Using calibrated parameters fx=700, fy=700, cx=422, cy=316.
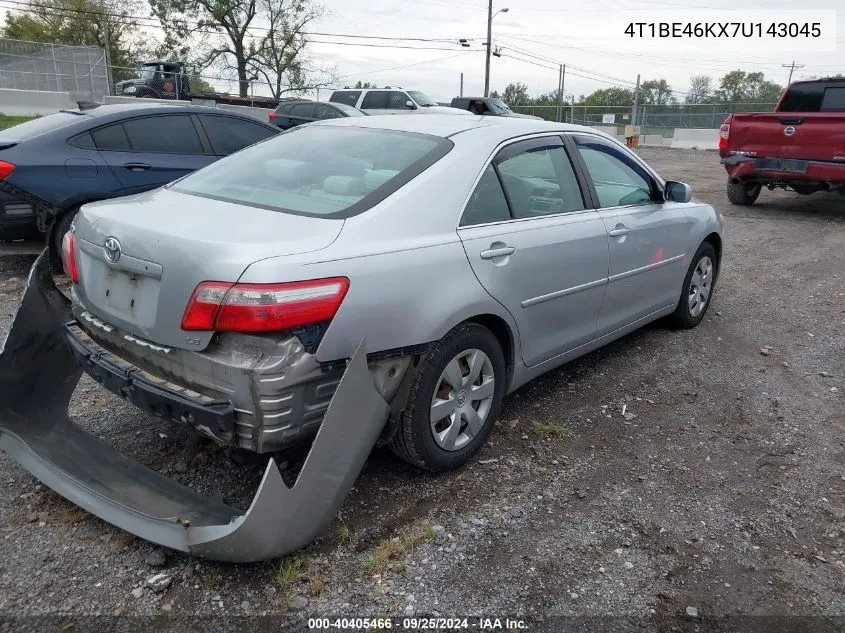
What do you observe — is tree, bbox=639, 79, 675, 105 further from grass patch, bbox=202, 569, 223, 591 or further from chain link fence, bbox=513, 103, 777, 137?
grass patch, bbox=202, 569, 223, 591

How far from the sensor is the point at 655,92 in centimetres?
5381

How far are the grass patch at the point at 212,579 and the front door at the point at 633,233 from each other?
2555 millimetres

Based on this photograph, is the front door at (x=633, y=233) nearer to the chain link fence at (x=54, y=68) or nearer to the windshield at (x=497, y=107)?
the windshield at (x=497, y=107)

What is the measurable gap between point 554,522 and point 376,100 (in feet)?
65.2

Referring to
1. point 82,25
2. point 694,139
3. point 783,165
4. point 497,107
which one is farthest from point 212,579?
point 82,25

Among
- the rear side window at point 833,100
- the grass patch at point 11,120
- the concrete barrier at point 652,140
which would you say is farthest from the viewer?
the concrete barrier at point 652,140

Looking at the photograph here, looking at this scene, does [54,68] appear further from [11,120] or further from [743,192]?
[743,192]

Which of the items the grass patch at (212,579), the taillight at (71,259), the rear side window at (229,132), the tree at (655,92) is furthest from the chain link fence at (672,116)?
the grass patch at (212,579)

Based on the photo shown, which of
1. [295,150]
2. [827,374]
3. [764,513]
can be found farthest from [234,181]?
[827,374]

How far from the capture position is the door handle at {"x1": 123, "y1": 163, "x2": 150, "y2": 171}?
6324 millimetres

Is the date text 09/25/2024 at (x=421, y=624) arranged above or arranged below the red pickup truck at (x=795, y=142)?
below

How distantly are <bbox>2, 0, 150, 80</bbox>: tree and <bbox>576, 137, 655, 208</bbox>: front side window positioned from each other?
45.5m

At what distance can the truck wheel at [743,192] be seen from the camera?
11.5 m

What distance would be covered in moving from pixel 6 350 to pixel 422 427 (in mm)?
1980
